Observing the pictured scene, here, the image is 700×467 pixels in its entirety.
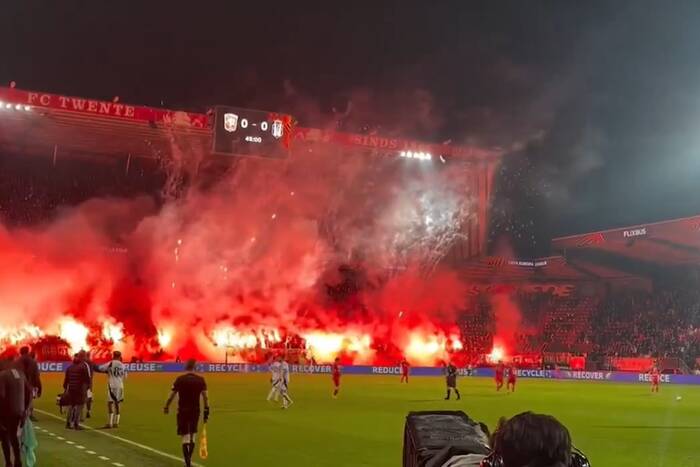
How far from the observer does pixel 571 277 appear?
79.1 metres

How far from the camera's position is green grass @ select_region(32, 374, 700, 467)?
14984 millimetres

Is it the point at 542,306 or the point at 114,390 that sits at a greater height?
the point at 542,306

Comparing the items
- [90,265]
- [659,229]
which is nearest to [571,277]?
[659,229]

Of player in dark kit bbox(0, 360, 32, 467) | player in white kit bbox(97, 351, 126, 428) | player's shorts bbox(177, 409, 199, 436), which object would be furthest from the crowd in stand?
player in dark kit bbox(0, 360, 32, 467)

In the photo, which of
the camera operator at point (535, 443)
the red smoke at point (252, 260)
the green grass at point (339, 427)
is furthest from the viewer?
the red smoke at point (252, 260)

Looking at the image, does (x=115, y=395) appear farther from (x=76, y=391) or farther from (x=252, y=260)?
(x=252, y=260)

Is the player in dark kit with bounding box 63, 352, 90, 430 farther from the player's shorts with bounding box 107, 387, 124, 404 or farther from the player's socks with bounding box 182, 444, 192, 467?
the player's socks with bounding box 182, 444, 192, 467

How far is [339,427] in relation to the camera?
2038 centimetres

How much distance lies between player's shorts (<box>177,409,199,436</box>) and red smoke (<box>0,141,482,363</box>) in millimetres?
48781

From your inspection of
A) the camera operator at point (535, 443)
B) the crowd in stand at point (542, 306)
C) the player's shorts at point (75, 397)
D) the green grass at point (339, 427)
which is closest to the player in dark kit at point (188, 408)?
the green grass at point (339, 427)

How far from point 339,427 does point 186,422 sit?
25.4 feet

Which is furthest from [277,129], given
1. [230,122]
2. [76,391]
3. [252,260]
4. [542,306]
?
[542,306]

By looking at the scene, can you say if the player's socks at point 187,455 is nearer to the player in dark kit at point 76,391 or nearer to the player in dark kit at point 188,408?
the player in dark kit at point 188,408

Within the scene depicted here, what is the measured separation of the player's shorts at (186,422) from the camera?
1329 centimetres
